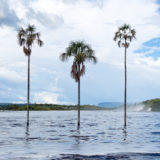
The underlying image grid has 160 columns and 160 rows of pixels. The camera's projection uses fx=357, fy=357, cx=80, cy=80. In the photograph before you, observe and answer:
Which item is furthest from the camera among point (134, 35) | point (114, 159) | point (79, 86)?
point (134, 35)

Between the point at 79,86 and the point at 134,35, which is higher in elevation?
the point at 134,35

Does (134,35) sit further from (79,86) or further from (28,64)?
(28,64)

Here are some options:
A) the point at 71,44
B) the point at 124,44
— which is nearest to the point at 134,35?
the point at 124,44

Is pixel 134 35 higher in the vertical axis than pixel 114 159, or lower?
higher

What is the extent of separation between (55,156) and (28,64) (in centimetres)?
3530

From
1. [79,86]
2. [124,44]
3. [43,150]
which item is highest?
[124,44]

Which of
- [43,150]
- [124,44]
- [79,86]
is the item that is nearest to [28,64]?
[79,86]

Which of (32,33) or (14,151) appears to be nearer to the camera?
(14,151)

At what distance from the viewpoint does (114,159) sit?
23.2 meters

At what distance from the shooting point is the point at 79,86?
183 ft

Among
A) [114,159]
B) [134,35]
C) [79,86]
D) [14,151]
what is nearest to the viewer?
[114,159]

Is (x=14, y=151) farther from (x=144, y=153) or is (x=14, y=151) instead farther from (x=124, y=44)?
(x=124, y=44)

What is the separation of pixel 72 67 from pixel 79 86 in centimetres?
318

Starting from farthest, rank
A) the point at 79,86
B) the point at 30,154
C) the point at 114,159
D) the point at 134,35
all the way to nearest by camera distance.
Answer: the point at 134,35 < the point at 79,86 < the point at 30,154 < the point at 114,159
